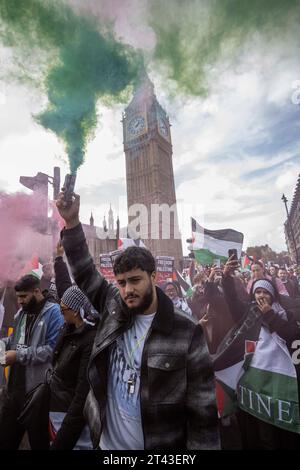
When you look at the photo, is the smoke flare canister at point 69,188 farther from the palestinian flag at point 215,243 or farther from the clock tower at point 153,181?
the clock tower at point 153,181

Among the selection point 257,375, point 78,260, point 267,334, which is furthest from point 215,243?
point 78,260

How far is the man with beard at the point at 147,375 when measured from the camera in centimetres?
142

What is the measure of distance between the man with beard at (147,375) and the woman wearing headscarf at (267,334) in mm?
1581

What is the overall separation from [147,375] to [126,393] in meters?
0.20

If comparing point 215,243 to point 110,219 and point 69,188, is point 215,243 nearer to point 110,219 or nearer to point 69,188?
point 69,188

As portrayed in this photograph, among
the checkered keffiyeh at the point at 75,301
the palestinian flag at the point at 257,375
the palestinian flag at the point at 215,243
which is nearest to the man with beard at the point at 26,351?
the checkered keffiyeh at the point at 75,301

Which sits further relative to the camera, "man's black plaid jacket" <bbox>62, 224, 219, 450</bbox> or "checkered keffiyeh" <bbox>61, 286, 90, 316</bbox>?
"checkered keffiyeh" <bbox>61, 286, 90, 316</bbox>

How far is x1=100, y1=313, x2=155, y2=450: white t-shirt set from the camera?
1.49m

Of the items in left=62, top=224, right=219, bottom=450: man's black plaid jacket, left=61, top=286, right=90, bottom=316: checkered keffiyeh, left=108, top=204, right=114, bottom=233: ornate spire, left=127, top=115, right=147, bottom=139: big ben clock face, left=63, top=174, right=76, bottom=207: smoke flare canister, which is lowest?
left=62, top=224, right=219, bottom=450: man's black plaid jacket

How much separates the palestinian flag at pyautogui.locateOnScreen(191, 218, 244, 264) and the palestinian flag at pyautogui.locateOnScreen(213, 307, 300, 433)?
2135mm

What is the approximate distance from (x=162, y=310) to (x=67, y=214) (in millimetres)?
982

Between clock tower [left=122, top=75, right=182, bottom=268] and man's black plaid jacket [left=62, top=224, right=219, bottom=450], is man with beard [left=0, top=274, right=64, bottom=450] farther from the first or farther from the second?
clock tower [left=122, top=75, right=182, bottom=268]

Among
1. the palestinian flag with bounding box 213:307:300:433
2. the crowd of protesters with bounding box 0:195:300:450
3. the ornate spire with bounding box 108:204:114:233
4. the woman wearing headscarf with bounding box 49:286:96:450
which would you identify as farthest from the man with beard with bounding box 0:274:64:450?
the ornate spire with bounding box 108:204:114:233
